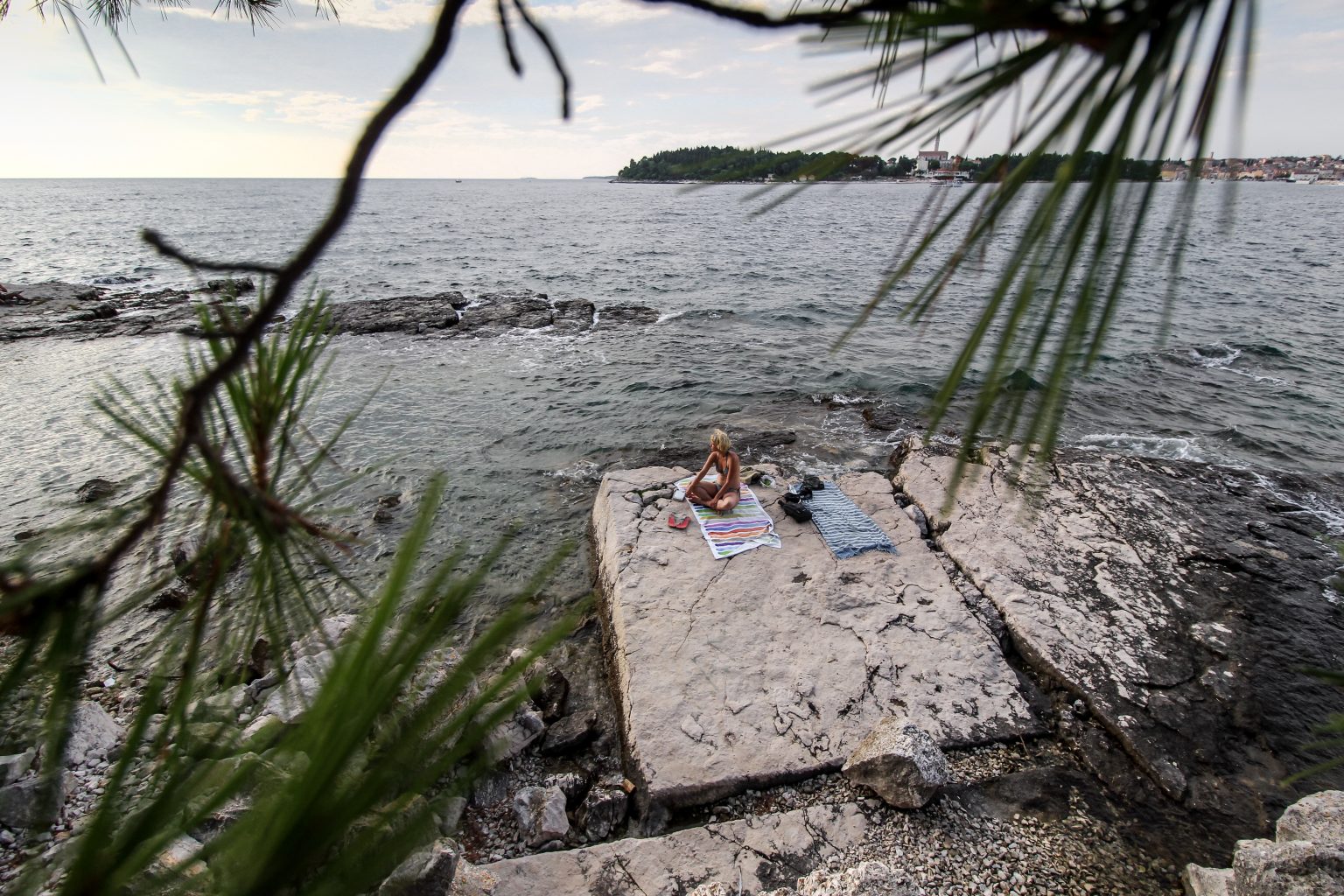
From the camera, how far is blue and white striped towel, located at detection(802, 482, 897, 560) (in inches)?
265

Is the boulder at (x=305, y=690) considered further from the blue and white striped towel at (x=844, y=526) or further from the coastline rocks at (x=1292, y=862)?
the blue and white striped towel at (x=844, y=526)

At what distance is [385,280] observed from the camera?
27.1 m

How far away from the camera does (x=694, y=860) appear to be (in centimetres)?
386

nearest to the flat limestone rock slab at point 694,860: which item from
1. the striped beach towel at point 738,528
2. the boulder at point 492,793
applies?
the boulder at point 492,793

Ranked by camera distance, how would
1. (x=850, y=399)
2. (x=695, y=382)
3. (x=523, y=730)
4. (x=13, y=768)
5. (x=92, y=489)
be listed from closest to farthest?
(x=13, y=768) < (x=523, y=730) < (x=92, y=489) < (x=850, y=399) < (x=695, y=382)

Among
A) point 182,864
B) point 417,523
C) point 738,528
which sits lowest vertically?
point 738,528

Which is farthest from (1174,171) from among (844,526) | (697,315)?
(697,315)

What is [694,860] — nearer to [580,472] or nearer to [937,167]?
[937,167]

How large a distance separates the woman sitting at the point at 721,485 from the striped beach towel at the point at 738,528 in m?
0.09

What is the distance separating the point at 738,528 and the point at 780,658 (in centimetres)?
195

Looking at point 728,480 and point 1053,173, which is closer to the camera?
point 1053,173

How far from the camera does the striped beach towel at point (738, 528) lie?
22.2 ft

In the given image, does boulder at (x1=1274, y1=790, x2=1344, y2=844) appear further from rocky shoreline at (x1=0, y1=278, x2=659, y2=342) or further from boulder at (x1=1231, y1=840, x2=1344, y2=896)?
rocky shoreline at (x1=0, y1=278, x2=659, y2=342)

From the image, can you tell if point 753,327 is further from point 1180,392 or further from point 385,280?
point 385,280
